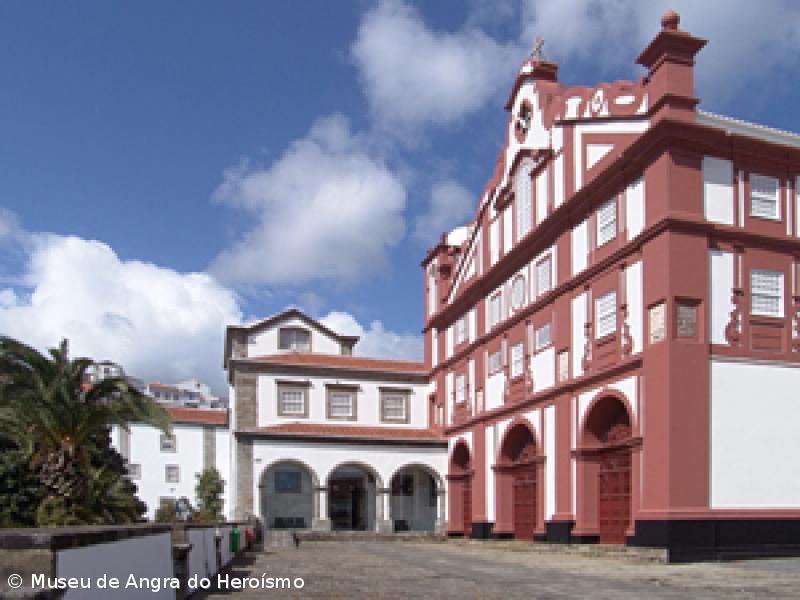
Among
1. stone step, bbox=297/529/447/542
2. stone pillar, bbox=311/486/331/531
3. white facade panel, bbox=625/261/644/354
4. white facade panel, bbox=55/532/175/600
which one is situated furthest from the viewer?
stone pillar, bbox=311/486/331/531

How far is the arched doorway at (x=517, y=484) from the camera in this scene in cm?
2667

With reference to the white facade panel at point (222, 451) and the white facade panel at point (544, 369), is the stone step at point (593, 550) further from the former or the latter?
the white facade panel at point (222, 451)

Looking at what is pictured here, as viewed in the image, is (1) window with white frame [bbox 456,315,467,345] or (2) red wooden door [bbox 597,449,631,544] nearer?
(2) red wooden door [bbox 597,449,631,544]

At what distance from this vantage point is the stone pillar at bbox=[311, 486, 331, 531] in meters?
33.4

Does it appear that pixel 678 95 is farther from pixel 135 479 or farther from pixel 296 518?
pixel 135 479

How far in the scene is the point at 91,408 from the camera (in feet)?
61.0

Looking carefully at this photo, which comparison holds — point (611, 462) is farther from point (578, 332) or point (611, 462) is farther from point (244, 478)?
point (244, 478)

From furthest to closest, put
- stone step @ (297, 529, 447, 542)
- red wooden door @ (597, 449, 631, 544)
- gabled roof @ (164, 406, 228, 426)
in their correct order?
gabled roof @ (164, 406, 228, 426), stone step @ (297, 529, 447, 542), red wooden door @ (597, 449, 631, 544)

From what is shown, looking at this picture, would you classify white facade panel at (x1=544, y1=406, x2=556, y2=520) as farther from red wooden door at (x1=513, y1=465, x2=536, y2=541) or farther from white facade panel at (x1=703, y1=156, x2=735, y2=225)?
white facade panel at (x1=703, y1=156, x2=735, y2=225)

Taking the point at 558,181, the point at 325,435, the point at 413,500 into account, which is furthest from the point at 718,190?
the point at 413,500

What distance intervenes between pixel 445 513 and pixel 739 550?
18142mm

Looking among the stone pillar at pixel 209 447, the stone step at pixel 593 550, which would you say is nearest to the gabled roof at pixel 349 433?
the stone step at pixel 593 550

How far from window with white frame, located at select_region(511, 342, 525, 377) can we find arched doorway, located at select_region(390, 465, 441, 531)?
1153 centimetres

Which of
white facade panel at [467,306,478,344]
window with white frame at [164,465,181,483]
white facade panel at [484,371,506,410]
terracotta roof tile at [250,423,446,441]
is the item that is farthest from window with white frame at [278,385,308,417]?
window with white frame at [164,465,181,483]
